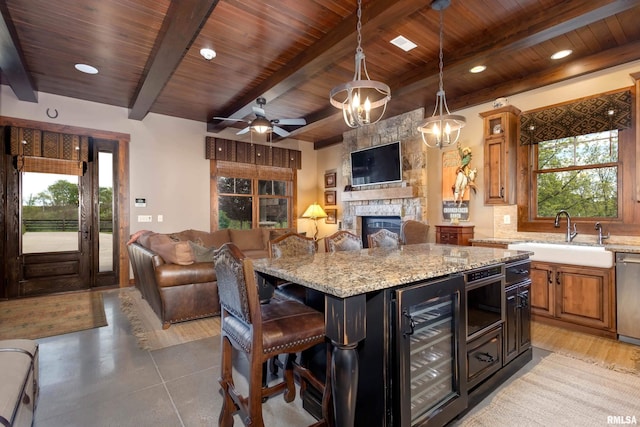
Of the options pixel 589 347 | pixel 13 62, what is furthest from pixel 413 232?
pixel 13 62

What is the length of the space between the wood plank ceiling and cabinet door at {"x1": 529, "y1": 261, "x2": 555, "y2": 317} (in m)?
2.30

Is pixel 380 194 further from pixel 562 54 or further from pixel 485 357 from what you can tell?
pixel 485 357

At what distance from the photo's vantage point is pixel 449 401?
167cm

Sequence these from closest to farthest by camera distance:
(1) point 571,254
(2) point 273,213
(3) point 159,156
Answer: (1) point 571,254 → (3) point 159,156 → (2) point 273,213

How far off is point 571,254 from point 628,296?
540mm

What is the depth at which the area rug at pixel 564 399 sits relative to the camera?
179 cm

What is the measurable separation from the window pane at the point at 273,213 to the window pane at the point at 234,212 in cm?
33

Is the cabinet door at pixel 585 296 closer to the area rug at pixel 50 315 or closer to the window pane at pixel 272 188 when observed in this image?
the area rug at pixel 50 315

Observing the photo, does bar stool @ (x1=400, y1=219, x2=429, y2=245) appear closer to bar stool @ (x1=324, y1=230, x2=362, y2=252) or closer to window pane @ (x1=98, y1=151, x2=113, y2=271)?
bar stool @ (x1=324, y1=230, x2=362, y2=252)

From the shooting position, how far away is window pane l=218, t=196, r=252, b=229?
249 inches

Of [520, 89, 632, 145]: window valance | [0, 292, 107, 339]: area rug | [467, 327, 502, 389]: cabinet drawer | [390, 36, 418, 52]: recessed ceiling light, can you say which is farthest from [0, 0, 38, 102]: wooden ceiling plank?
[520, 89, 632, 145]: window valance

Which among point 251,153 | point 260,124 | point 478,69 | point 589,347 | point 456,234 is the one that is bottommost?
point 589,347

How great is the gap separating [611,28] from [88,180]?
705cm

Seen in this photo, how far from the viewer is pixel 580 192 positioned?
369 centimetres
